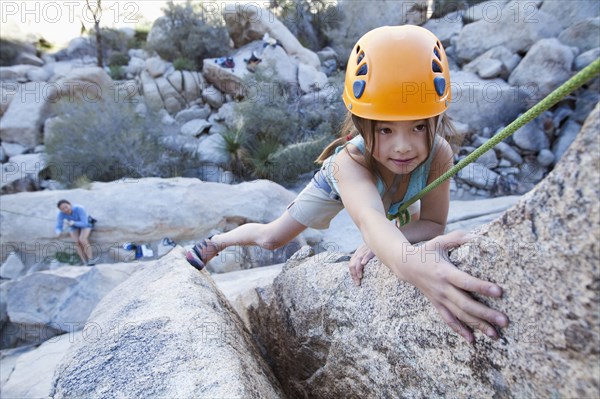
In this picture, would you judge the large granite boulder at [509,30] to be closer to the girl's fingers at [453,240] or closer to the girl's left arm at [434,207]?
the girl's left arm at [434,207]

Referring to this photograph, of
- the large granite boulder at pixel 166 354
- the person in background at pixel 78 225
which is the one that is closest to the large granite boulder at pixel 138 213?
the person in background at pixel 78 225

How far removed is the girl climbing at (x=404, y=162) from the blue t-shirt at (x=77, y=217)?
5.62 m

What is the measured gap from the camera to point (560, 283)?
0.83 meters

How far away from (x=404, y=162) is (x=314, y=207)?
846 millimetres

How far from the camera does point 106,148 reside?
30.0 ft

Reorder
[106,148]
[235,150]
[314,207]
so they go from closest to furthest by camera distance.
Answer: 1. [314,207]
2. [106,148]
3. [235,150]

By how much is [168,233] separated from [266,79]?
6661 mm

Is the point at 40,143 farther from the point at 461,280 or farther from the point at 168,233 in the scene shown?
the point at 461,280

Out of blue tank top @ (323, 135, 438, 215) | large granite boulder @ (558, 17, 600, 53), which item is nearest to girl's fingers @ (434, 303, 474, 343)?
blue tank top @ (323, 135, 438, 215)

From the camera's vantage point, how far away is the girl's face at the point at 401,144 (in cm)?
146

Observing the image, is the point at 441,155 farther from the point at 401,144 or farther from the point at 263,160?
the point at 263,160

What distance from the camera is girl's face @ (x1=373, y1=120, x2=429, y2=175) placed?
1.46 metres

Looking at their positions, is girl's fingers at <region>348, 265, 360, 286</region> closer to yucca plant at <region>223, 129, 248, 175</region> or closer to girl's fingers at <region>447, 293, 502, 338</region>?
girl's fingers at <region>447, 293, 502, 338</region>

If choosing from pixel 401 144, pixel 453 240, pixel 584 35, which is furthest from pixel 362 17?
pixel 453 240
